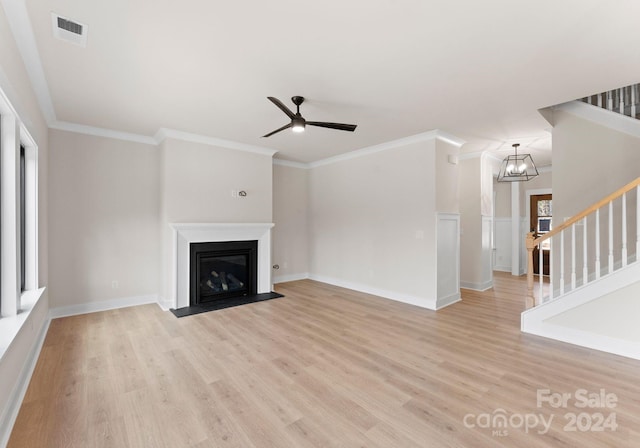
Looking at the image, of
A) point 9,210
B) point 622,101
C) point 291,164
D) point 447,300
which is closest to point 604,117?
point 622,101

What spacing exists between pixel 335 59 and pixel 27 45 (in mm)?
2463

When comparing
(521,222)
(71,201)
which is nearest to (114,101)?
(71,201)

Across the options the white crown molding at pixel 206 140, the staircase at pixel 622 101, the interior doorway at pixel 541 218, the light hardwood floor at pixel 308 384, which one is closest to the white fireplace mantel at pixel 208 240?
the light hardwood floor at pixel 308 384

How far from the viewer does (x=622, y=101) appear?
12.0ft

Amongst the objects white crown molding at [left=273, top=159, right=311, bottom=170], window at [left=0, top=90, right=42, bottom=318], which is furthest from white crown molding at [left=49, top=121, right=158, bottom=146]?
white crown molding at [left=273, top=159, right=311, bottom=170]

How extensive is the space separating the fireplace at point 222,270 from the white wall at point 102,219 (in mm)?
767

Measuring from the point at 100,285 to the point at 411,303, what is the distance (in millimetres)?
4876

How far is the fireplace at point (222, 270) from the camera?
471cm

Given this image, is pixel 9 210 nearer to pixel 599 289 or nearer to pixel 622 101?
pixel 599 289

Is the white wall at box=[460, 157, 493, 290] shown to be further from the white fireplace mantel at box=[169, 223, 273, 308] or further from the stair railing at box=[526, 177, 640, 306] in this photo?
the white fireplace mantel at box=[169, 223, 273, 308]

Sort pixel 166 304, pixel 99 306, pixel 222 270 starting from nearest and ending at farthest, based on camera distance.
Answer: pixel 99 306 → pixel 166 304 → pixel 222 270

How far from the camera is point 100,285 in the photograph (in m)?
4.41

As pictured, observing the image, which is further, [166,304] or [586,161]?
[166,304]

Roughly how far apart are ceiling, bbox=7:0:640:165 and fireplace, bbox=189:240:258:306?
6.73ft
